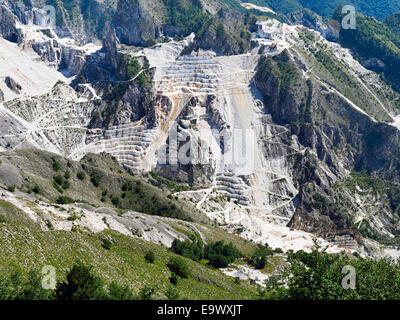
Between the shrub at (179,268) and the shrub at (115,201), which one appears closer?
the shrub at (179,268)

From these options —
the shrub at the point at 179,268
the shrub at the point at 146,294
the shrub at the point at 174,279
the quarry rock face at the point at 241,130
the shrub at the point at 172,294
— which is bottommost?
the quarry rock face at the point at 241,130

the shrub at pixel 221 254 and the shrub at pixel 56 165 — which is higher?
the shrub at pixel 56 165

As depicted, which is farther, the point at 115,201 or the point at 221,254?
the point at 115,201

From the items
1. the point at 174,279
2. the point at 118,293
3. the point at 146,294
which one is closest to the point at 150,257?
the point at 174,279

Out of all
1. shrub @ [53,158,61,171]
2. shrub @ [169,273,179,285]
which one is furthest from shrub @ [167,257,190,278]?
shrub @ [53,158,61,171]

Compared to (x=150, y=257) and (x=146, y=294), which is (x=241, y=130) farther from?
(x=146, y=294)

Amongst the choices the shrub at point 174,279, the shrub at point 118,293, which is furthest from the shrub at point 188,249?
the shrub at point 118,293

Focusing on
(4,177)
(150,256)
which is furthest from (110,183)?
(150,256)

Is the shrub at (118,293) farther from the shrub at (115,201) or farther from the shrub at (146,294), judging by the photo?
the shrub at (115,201)

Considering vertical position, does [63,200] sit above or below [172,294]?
below

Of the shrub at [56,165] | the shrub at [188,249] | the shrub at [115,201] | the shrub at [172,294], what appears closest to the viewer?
the shrub at [172,294]
